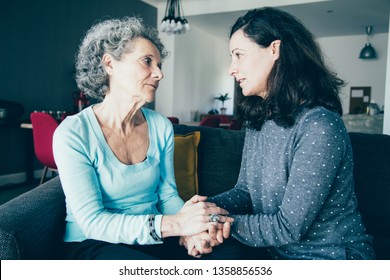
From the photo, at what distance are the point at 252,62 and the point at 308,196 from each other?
1.57 ft

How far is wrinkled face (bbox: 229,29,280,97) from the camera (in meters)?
1.22

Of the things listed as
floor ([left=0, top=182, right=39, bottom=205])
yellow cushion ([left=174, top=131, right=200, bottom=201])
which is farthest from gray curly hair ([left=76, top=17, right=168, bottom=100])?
floor ([left=0, top=182, right=39, bottom=205])

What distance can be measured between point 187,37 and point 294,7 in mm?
2272

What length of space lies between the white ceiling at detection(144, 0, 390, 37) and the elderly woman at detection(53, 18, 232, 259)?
507cm

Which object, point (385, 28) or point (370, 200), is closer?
point (370, 200)

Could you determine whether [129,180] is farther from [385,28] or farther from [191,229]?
[385,28]

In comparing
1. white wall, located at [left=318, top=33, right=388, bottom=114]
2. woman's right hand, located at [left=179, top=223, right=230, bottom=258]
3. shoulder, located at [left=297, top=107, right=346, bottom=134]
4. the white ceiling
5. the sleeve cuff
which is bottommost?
woman's right hand, located at [left=179, top=223, right=230, bottom=258]

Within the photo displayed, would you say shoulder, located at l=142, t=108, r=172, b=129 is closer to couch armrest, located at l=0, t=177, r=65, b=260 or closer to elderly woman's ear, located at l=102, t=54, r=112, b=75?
elderly woman's ear, located at l=102, t=54, r=112, b=75

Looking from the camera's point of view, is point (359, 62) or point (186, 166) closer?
A: point (186, 166)

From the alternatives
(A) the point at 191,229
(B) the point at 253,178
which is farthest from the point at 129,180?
(B) the point at 253,178

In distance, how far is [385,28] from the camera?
7.79m

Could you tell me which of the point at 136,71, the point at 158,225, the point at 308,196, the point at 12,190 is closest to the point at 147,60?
the point at 136,71

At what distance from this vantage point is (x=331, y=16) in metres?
7.00

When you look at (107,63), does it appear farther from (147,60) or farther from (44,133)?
(44,133)
